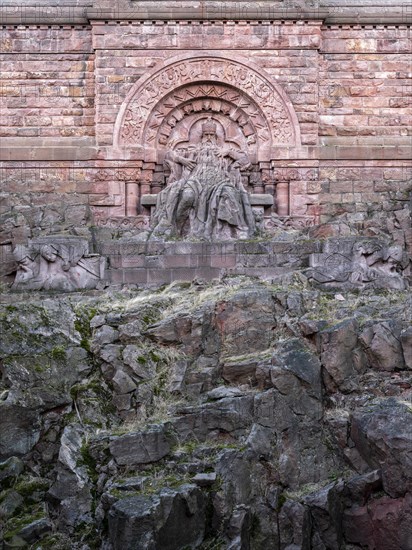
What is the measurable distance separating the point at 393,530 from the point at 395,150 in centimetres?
1192

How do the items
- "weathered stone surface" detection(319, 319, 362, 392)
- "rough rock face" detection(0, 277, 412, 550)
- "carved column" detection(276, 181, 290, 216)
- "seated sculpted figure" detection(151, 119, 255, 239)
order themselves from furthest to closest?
"carved column" detection(276, 181, 290, 216) < "seated sculpted figure" detection(151, 119, 255, 239) < "weathered stone surface" detection(319, 319, 362, 392) < "rough rock face" detection(0, 277, 412, 550)

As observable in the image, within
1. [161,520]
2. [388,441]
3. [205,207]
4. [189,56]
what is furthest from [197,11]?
[161,520]

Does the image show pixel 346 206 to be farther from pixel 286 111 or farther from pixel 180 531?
pixel 180 531

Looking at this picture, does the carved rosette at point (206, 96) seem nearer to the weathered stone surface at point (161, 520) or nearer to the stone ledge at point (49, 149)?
the stone ledge at point (49, 149)

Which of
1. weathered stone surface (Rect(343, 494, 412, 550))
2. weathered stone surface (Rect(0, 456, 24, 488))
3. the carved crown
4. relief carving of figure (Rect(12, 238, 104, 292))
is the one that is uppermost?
the carved crown

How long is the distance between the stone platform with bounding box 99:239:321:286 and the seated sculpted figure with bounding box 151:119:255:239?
773 millimetres

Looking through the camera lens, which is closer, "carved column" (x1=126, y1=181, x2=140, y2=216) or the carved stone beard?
"carved column" (x1=126, y1=181, x2=140, y2=216)

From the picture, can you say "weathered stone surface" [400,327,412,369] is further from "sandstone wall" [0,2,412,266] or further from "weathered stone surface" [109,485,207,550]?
"sandstone wall" [0,2,412,266]

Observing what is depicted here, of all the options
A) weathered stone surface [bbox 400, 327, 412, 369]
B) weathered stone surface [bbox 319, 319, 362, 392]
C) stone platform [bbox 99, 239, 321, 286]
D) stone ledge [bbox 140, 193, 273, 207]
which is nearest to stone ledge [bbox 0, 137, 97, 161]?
stone ledge [bbox 140, 193, 273, 207]

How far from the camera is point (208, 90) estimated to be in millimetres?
23453

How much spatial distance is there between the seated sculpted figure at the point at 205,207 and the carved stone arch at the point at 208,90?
71.6 inches

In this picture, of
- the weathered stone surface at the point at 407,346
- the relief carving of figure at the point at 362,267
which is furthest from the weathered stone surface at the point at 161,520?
the relief carving of figure at the point at 362,267

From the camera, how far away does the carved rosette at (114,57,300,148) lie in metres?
23.1

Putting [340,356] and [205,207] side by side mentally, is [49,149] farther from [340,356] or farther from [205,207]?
[340,356]
